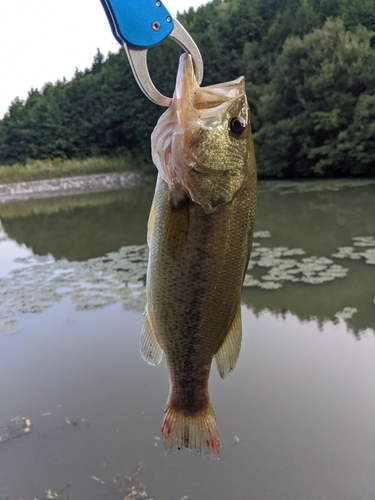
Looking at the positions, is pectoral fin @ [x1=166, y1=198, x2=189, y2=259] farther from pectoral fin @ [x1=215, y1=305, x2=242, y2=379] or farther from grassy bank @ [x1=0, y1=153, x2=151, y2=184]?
grassy bank @ [x1=0, y1=153, x2=151, y2=184]

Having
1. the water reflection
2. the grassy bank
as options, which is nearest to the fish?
the water reflection

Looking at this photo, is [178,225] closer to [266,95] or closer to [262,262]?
[262,262]

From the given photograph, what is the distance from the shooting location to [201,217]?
44.9 inches

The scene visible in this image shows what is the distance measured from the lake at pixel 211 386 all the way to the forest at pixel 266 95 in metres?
12.9

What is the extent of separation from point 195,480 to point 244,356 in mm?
1664

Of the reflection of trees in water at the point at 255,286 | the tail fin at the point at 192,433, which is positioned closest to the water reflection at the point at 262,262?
Answer: the reflection of trees in water at the point at 255,286

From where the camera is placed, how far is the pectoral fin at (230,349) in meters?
1.26

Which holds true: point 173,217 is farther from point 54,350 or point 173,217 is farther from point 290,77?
point 290,77

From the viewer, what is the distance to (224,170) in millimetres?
1126

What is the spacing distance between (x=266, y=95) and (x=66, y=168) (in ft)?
35.8

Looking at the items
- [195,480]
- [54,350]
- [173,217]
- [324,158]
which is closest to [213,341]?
[173,217]

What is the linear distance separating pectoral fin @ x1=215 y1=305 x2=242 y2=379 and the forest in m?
19.1

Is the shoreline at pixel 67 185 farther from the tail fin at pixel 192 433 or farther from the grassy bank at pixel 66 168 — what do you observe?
the tail fin at pixel 192 433

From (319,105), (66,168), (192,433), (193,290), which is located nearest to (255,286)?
(192,433)
